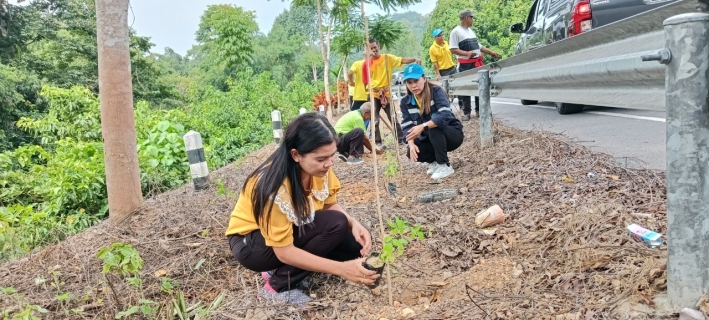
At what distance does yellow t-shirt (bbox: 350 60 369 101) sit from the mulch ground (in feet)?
12.1

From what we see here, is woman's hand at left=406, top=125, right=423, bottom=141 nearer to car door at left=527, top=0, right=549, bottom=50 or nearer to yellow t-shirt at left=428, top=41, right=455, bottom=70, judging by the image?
yellow t-shirt at left=428, top=41, right=455, bottom=70

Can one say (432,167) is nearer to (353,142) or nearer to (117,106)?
(353,142)

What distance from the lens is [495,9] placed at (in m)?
31.6

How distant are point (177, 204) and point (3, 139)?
16.6 m

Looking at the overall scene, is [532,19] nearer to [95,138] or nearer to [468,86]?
[468,86]

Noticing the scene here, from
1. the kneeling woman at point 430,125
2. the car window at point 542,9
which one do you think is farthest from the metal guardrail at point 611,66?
the car window at point 542,9

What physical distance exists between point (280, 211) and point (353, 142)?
3878mm

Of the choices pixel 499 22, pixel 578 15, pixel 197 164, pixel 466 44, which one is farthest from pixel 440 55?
pixel 499 22

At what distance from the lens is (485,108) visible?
181 inches

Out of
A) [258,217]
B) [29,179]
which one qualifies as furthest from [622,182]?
[29,179]

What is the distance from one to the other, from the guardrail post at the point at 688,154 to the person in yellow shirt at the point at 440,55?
244 inches

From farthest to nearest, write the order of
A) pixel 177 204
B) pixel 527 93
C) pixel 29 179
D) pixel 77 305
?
pixel 29 179
pixel 177 204
pixel 527 93
pixel 77 305

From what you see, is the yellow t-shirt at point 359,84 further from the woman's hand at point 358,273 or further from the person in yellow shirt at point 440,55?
the woman's hand at point 358,273

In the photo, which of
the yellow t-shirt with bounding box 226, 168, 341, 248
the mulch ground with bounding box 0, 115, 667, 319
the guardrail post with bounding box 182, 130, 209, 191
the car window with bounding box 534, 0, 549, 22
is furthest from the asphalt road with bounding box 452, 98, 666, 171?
the guardrail post with bounding box 182, 130, 209, 191
